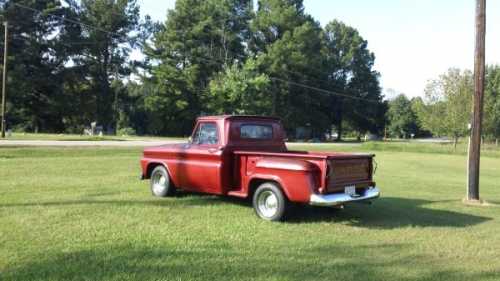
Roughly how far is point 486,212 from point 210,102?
50.2 metres

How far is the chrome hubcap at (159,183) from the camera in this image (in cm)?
1034

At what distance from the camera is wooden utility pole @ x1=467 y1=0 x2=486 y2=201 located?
1164cm

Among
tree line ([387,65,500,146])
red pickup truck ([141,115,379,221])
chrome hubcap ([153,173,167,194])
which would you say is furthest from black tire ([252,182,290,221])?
tree line ([387,65,500,146])

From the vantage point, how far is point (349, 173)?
8.28 metres

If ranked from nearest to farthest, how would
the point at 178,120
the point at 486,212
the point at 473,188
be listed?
the point at 486,212, the point at 473,188, the point at 178,120

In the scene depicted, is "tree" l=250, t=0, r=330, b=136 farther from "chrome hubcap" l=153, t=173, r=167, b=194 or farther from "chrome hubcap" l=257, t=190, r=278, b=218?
"chrome hubcap" l=257, t=190, r=278, b=218

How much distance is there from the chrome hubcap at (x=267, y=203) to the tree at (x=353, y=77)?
7303 centimetres

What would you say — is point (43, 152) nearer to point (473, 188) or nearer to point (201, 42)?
point (473, 188)

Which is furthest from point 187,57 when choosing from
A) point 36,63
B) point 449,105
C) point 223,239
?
Answer: point 223,239

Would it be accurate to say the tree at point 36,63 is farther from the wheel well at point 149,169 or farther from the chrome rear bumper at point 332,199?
the chrome rear bumper at point 332,199

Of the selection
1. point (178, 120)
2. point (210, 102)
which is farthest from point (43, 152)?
point (178, 120)

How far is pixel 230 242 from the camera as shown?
657 centimetres

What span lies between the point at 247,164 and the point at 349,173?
1716mm

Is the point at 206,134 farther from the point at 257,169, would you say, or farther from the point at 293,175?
the point at 293,175
